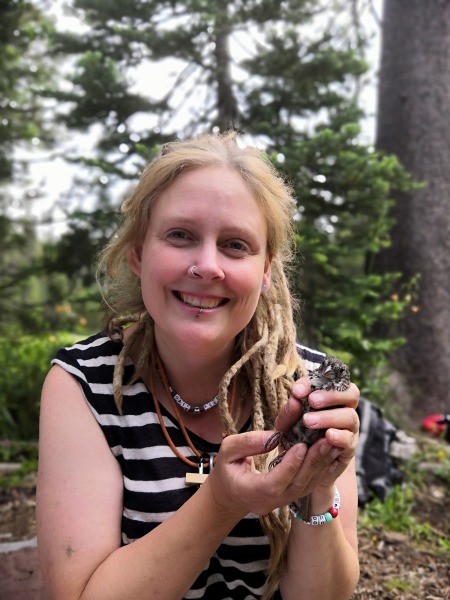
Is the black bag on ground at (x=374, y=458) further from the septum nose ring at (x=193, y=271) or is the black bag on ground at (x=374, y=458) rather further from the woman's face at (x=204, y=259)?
the septum nose ring at (x=193, y=271)

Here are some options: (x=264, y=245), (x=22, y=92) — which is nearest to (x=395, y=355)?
(x=264, y=245)

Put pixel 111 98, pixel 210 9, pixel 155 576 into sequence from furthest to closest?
pixel 111 98 < pixel 210 9 < pixel 155 576

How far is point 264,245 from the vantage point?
177 centimetres

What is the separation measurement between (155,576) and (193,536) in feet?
0.48

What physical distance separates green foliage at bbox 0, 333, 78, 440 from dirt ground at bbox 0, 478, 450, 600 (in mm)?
→ 1157

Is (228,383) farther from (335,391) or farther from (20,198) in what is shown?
(20,198)

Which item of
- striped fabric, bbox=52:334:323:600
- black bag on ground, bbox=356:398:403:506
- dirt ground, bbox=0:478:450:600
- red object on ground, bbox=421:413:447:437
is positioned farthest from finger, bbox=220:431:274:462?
red object on ground, bbox=421:413:447:437

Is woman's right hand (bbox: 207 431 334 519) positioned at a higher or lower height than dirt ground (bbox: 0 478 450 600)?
higher

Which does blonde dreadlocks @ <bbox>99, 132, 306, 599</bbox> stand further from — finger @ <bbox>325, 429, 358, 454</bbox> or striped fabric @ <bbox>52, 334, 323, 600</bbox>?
finger @ <bbox>325, 429, 358, 454</bbox>

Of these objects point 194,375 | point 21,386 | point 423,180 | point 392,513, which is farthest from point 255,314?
point 423,180

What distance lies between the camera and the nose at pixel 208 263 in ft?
5.20

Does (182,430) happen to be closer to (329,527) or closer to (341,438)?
(329,527)

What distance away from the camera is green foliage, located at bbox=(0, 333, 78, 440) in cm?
477

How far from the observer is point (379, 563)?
283cm
